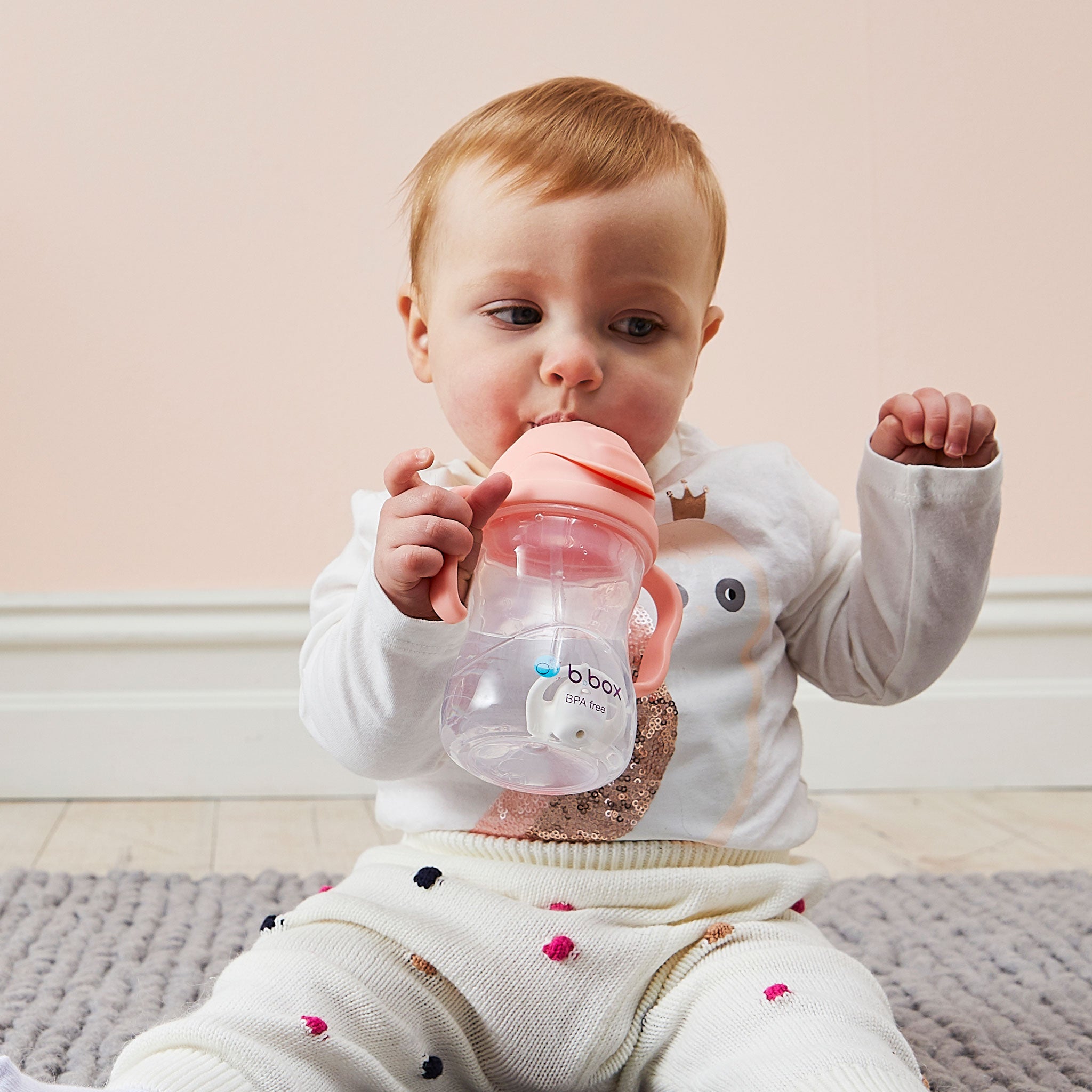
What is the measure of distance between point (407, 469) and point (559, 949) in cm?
27

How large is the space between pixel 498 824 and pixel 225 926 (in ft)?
1.20

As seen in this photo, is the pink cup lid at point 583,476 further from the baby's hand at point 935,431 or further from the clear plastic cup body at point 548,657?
the baby's hand at point 935,431

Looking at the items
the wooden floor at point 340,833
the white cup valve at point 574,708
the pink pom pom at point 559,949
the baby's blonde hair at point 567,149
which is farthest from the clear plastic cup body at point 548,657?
the wooden floor at point 340,833

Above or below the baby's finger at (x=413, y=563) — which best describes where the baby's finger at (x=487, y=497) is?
above

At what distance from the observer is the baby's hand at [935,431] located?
2.30 feet

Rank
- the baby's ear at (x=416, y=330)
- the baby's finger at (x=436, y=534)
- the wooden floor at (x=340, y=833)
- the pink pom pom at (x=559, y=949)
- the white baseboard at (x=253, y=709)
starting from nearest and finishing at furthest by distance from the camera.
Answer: the baby's finger at (x=436, y=534), the pink pom pom at (x=559, y=949), the baby's ear at (x=416, y=330), the wooden floor at (x=340, y=833), the white baseboard at (x=253, y=709)

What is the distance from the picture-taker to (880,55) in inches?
60.9

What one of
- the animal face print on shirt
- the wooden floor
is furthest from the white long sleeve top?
the wooden floor

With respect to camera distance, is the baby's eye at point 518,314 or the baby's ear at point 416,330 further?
the baby's ear at point 416,330

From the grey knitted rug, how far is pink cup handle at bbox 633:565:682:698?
296 millimetres

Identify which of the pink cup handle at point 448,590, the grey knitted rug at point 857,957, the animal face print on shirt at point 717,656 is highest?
the pink cup handle at point 448,590

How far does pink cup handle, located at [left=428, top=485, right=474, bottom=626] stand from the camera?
0.59 meters

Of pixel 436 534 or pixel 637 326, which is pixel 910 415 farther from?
pixel 436 534

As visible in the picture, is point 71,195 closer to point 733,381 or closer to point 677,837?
point 733,381
